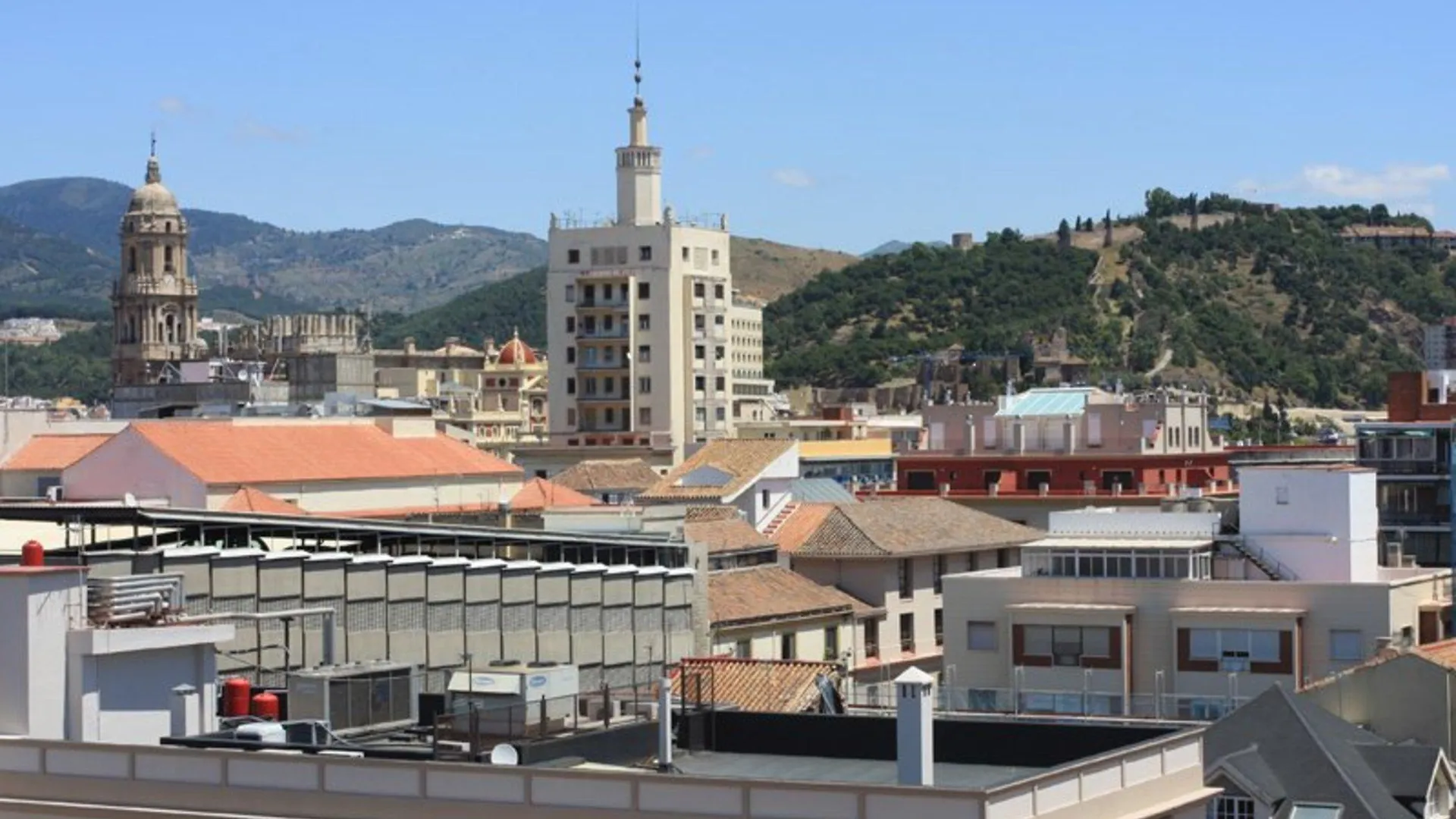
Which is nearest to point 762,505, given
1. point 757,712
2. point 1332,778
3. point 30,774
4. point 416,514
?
point 416,514

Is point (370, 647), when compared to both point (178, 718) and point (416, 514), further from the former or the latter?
point (416, 514)

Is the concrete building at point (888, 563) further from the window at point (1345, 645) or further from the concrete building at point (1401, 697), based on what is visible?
the concrete building at point (1401, 697)

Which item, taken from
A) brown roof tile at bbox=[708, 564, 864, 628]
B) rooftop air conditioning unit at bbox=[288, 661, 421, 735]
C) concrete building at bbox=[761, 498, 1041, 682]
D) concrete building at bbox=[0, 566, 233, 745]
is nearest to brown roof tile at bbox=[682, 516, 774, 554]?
brown roof tile at bbox=[708, 564, 864, 628]

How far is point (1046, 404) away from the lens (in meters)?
109

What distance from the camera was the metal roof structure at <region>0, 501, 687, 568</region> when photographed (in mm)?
38750

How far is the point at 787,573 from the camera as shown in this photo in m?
73.8

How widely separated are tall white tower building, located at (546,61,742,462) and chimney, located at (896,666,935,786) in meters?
108

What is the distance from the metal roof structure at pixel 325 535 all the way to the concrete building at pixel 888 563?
1692cm

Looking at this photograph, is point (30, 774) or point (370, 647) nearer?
point (30, 774)

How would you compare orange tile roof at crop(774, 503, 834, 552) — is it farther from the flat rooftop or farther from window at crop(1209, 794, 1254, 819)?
the flat rooftop

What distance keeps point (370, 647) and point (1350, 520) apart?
83.9 ft

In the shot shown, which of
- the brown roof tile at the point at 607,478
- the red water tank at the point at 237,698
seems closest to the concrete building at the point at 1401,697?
the red water tank at the point at 237,698

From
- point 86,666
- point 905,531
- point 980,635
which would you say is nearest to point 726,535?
point 905,531

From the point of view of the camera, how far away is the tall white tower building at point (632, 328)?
438 ft
